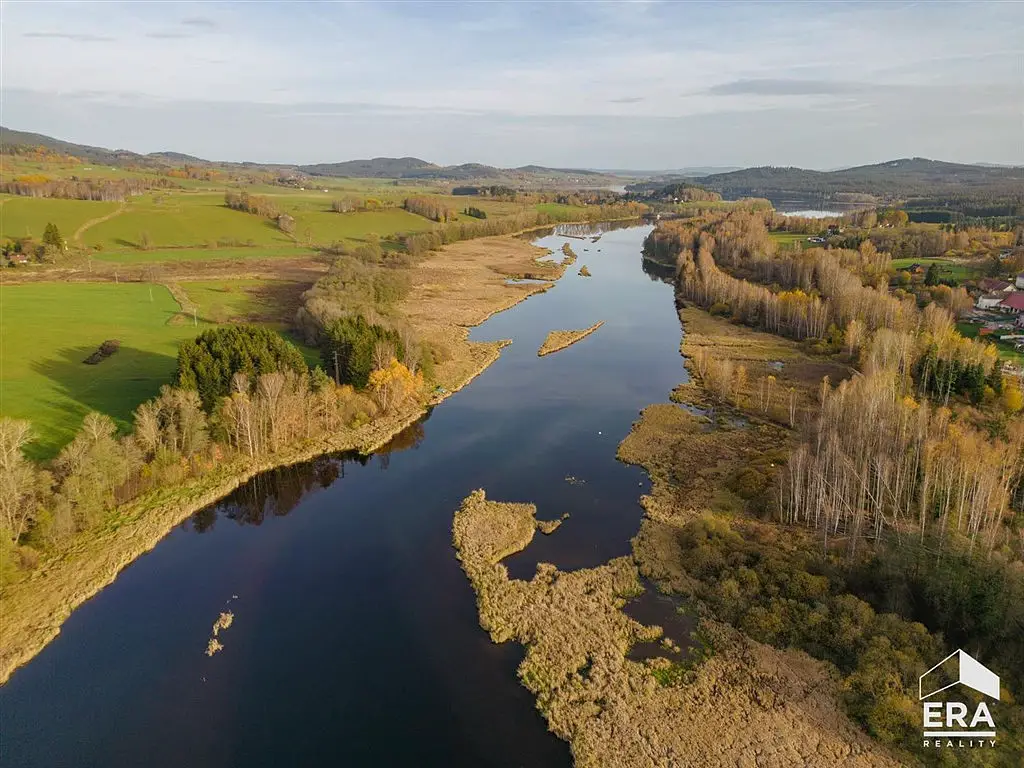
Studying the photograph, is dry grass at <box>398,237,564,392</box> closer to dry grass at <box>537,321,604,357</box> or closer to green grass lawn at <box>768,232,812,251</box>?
dry grass at <box>537,321,604,357</box>

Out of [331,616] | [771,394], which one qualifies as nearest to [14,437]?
[331,616]

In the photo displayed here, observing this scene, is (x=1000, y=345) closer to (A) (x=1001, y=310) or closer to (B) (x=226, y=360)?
(A) (x=1001, y=310)

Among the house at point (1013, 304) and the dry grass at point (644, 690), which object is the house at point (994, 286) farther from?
the dry grass at point (644, 690)

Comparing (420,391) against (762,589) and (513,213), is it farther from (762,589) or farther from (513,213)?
(513,213)

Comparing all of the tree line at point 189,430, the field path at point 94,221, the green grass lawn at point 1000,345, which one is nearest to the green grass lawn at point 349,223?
the field path at point 94,221

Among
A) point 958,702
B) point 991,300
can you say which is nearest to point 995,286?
point 991,300

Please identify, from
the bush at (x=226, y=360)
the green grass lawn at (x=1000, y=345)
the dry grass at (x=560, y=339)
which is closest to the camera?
the bush at (x=226, y=360)

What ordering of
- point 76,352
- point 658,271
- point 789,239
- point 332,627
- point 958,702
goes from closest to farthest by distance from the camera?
point 958,702 < point 332,627 < point 76,352 < point 658,271 < point 789,239
